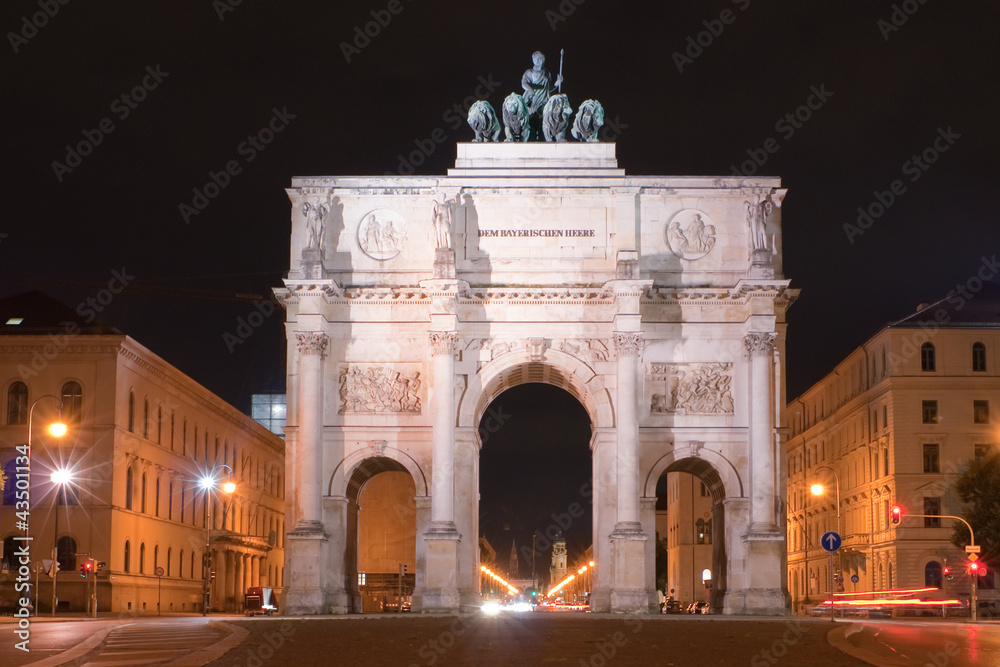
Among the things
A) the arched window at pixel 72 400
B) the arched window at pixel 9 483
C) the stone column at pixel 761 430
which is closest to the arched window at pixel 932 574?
the stone column at pixel 761 430

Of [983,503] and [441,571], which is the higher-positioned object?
[983,503]

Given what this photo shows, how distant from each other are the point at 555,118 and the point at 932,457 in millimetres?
28847

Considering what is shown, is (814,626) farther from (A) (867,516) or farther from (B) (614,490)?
(A) (867,516)

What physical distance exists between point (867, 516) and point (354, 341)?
115ft

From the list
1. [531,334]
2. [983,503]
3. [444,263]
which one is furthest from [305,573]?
[983,503]

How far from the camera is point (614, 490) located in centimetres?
4781

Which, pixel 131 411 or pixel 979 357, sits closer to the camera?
pixel 131 411

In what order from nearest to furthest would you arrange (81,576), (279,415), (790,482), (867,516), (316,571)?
(316,571), (81,576), (867,516), (790,482), (279,415)

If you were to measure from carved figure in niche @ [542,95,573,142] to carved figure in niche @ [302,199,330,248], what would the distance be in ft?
27.2

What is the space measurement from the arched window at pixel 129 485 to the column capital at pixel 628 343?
21.4 metres

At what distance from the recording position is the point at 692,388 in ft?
159

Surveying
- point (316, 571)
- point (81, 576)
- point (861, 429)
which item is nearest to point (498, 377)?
point (316, 571)

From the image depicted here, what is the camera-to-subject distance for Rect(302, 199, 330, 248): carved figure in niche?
158ft

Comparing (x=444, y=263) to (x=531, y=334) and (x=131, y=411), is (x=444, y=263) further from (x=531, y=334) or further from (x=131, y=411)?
(x=131, y=411)
